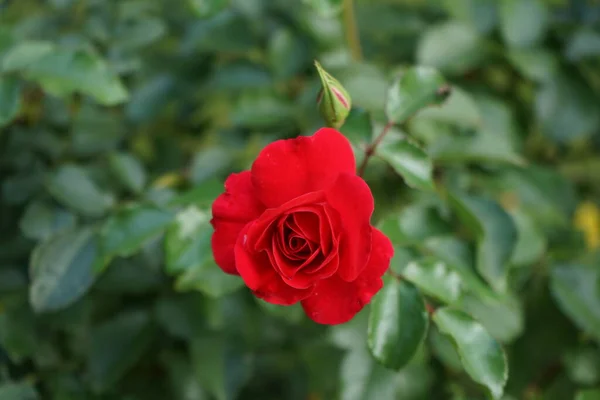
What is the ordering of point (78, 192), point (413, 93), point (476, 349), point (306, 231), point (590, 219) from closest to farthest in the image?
point (306, 231) < point (476, 349) < point (413, 93) < point (78, 192) < point (590, 219)

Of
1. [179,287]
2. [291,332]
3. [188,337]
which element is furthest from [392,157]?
[291,332]

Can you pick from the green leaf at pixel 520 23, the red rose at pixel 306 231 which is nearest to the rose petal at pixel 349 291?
the red rose at pixel 306 231

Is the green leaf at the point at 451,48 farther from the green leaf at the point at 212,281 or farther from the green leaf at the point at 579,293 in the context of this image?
the green leaf at the point at 212,281

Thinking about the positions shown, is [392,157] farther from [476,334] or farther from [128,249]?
[128,249]

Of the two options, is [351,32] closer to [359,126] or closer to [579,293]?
[359,126]

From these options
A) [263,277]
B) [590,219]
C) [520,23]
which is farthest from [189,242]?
[590,219]

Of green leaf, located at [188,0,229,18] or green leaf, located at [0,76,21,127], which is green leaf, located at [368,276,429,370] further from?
green leaf, located at [0,76,21,127]
